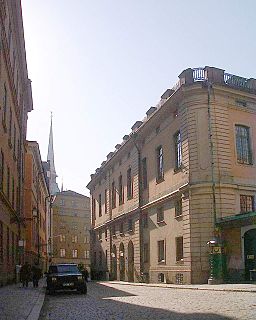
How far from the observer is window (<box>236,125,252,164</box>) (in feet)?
94.3

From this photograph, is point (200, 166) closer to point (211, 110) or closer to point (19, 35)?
point (211, 110)

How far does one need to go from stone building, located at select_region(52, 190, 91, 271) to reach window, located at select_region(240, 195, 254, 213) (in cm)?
6413

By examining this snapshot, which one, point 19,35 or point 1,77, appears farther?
point 19,35

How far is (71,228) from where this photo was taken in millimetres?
91938

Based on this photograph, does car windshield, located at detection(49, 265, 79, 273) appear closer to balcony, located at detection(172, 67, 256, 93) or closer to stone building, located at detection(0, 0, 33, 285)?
stone building, located at detection(0, 0, 33, 285)

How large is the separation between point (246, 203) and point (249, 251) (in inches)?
130

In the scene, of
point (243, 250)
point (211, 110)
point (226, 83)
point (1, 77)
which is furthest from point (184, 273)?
point (1, 77)

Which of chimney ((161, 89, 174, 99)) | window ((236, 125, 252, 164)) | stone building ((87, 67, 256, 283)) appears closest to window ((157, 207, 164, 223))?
stone building ((87, 67, 256, 283))

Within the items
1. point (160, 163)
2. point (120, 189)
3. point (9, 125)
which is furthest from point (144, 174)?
point (9, 125)

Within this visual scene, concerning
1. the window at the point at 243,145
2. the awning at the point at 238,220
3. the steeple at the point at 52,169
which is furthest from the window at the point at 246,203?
the steeple at the point at 52,169

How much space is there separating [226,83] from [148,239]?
13145 mm

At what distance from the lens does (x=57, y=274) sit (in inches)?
854

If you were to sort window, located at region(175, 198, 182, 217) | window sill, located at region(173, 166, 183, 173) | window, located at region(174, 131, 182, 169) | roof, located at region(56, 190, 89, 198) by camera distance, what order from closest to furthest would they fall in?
window, located at region(175, 198, 182, 217)
window sill, located at region(173, 166, 183, 173)
window, located at region(174, 131, 182, 169)
roof, located at region(56, 190, 89, 198)

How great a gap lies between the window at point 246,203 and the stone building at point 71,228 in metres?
64.1
